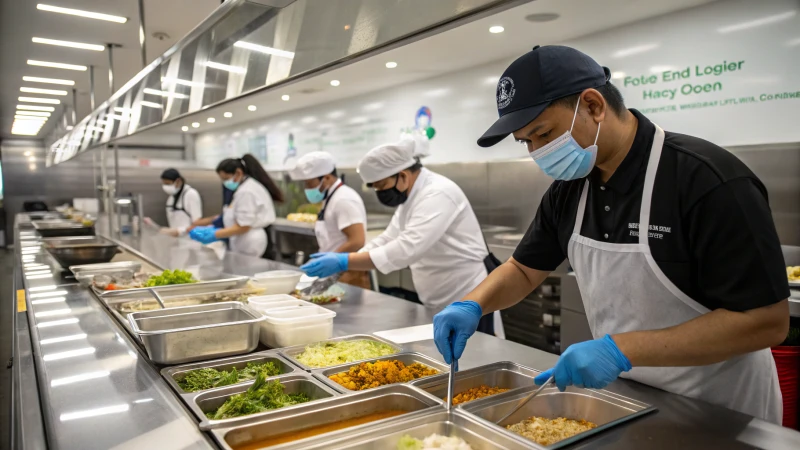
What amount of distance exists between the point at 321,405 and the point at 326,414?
1.0 inches

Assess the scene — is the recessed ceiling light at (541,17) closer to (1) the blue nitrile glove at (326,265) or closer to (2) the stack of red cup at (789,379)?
(1) the blue nitrile glove at (326,265)

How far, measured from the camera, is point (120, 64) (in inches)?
237

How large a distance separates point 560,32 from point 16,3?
4.32 meters

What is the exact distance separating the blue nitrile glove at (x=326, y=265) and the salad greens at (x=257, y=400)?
3.87 ft

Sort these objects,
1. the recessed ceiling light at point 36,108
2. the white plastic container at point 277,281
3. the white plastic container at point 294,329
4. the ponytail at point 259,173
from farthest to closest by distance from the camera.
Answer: the recessed ceiling light at point 36,108
the ponytail at point 259,173
the white plastic container at point 277,281
the white plastic container at point 294,329

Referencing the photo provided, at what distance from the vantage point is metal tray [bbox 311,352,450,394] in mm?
1500

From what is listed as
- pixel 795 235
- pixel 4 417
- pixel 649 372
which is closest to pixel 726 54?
pixel 795 235

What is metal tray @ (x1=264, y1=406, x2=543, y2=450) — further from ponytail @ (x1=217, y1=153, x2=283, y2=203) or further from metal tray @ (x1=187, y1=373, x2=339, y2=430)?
ponytail @ (x1=217, y1=153, x2=283, y2=203)

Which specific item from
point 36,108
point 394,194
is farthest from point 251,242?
point 36,108

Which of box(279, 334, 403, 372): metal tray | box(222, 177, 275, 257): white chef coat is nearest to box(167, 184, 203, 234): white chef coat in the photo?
box(222, 177, 275, 257): white chef coat

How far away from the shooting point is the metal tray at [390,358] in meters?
1.50

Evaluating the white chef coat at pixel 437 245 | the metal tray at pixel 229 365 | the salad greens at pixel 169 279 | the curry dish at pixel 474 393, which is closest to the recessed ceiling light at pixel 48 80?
the salad greens at pixel 169 279

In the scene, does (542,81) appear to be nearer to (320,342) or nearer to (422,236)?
(320,342)

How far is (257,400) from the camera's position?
54.3 inches
